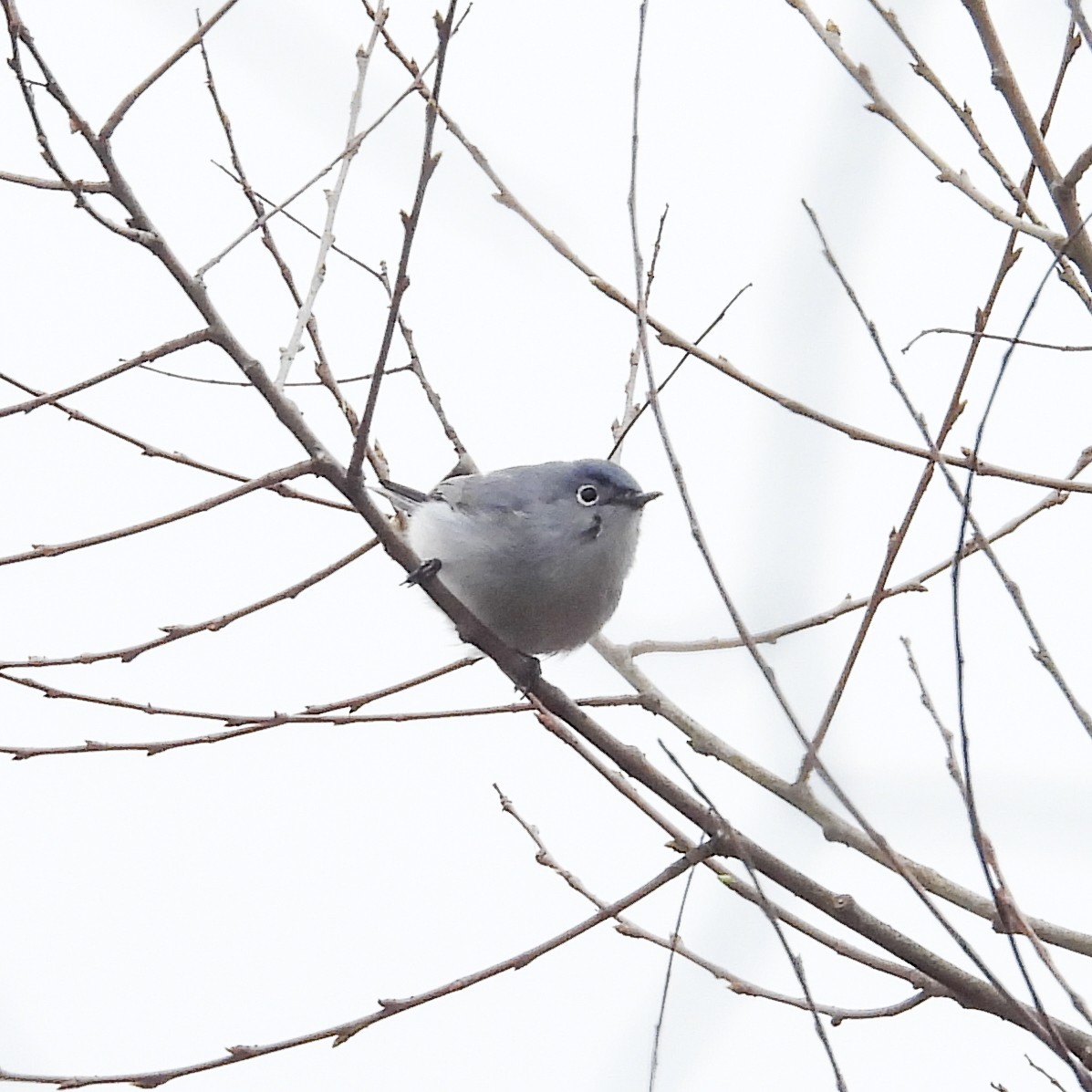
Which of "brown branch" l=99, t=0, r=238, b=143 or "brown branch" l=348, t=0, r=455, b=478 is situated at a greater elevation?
"brown branch" l=99, t=0, r=238, b=143

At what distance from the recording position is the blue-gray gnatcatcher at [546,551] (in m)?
3.77

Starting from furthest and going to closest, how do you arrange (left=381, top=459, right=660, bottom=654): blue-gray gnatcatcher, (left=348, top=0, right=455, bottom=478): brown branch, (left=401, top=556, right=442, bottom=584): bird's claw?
(left=381, top=459, right=660, bottom=654): blue-gray gnatcatcher < (left=401, top=556, right=442, bottom=584): bird's claw < (left=348, top=0, right=455, bottom=478): brown branch

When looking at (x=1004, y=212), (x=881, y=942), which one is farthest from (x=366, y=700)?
(x=1004, y=212)

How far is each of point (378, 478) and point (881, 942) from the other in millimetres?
2088

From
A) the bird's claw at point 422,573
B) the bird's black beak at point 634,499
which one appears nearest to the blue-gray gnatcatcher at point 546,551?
the bird's black beak at point 634,499

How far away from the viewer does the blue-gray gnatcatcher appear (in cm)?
377

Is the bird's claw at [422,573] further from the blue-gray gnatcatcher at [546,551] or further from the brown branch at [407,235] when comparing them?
the blue-gray gnatcatcher at [546,551]

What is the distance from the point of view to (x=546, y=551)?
3.79 meters

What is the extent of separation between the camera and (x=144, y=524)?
7.55 feet

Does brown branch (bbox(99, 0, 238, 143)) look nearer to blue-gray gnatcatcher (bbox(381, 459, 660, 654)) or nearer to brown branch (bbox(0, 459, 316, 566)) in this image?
brown branch (bbox(0, 459, 316, 566))

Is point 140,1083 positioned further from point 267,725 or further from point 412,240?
point 412,240

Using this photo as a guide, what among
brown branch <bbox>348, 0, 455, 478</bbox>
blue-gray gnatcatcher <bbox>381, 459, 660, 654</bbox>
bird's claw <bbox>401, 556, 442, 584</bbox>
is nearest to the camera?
brown branch <bbox>348, 0, 455, 478</bbox>

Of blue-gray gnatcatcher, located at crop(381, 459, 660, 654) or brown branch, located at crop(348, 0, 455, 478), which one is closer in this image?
brown branch, located at crop(348, 0, 455, 478)

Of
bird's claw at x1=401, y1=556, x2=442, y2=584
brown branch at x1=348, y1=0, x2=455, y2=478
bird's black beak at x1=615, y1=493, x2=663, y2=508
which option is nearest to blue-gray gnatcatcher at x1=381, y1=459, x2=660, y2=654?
Answer: bird's black beak at x1=615, y1=493, x2=663, y2=508
